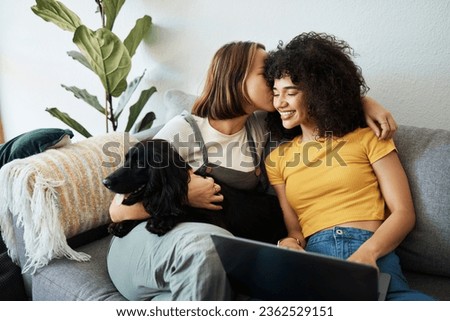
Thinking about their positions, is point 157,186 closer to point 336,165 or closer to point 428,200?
point 336,165

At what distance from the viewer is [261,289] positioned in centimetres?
108

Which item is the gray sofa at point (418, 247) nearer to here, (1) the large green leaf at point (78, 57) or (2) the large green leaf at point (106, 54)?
(2) the large green leaf at point (106, 54)

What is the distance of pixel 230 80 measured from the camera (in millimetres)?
1449

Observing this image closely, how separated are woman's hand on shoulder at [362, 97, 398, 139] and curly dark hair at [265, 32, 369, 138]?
32 mm

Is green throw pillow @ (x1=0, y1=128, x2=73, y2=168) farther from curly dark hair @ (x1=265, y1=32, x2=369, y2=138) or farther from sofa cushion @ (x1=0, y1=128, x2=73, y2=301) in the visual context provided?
curly dark hair @ (x1=265, y1=32, x2=369, y2=138)

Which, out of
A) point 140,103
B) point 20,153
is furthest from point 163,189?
point 140,103

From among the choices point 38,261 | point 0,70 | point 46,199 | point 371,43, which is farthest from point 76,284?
point 0,70

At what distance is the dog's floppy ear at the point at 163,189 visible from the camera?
4.00 ft

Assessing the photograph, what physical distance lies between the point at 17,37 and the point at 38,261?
1.86m

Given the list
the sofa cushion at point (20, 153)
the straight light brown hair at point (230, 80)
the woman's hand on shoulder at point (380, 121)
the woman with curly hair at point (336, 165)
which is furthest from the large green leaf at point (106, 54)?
the woman's hand on shoulder at point (380, 121)

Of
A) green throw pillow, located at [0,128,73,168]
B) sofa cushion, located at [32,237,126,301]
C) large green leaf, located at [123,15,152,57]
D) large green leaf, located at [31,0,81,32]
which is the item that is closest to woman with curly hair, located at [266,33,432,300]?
sofa cushion, located at [32,237,126,301]

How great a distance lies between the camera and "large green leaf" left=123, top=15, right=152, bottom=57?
2.06 m

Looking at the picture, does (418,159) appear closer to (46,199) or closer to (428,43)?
(428,43)

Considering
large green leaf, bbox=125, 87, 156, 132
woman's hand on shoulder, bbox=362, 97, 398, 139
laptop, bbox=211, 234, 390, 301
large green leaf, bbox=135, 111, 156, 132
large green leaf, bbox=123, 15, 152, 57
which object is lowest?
laptop, bbox=211, 234, 390, 301
